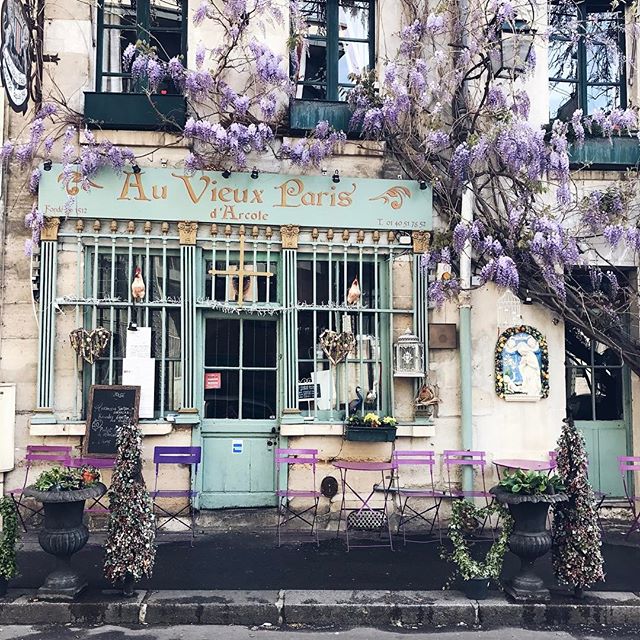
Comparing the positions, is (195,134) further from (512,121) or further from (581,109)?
(581,109)

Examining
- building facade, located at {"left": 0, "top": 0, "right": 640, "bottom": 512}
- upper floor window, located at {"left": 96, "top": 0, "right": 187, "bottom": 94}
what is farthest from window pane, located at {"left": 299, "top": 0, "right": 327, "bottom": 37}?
upper floor window, located at {"left": 96, "top": 0, "right": 187, "bottom": 94}

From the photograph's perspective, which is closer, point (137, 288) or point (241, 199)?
point (137, 288)

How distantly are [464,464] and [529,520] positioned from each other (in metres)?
2.34

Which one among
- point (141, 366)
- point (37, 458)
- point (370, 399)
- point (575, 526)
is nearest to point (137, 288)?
point (141, 366)

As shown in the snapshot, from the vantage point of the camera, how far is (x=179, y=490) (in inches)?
321

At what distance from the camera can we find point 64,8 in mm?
8594

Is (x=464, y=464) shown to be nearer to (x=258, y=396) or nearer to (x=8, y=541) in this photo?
(x=258, y=396)

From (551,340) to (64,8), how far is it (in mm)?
7212

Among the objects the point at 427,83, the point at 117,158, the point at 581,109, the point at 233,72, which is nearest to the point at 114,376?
the point at 117,158

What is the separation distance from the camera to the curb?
18.9 ft

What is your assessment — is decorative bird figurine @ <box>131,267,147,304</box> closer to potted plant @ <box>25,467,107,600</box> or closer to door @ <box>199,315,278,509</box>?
door @ <box>199,315,278,509</box>

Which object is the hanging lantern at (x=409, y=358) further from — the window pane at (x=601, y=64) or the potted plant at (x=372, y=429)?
the window pane at (x=601, y=64)

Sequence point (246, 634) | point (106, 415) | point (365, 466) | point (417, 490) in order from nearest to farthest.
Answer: point (246, 634)
point (365, 466)
point (106, 415)
point (417, 490)

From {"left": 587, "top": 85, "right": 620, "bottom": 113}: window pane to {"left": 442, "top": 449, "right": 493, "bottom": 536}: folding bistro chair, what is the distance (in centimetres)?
485
